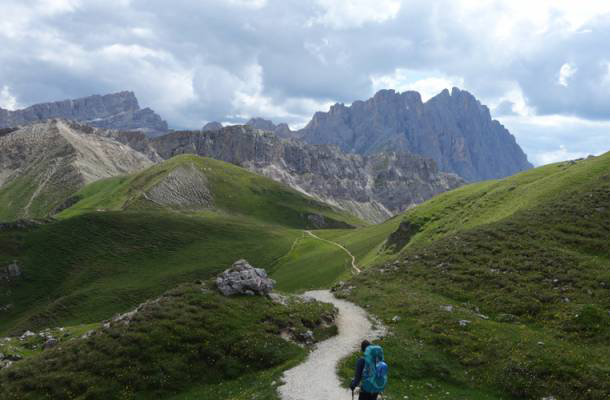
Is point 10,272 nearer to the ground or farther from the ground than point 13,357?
farther from the ground

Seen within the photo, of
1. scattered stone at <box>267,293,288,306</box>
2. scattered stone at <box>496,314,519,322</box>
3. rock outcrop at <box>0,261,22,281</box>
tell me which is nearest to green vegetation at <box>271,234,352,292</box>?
scattered stone at <box>267,293,288,306</box>

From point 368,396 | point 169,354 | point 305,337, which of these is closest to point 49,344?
point 169,354

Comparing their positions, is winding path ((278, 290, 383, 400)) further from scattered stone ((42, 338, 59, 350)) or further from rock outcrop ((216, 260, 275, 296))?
scattered stone ((42, 338, 59, 350))

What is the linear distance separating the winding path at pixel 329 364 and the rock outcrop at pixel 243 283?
7.74m

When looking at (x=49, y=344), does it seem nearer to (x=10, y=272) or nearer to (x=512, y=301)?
(x=512, y=301)

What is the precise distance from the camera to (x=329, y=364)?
99.9 feet

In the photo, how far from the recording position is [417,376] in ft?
97.3

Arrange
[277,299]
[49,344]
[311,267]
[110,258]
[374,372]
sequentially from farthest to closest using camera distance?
[110,258] < [311,267] < [49,344] < [277,299] < [374,372]

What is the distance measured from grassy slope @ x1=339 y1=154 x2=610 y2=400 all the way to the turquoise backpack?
21.5 ft

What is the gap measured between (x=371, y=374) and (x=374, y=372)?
18cm

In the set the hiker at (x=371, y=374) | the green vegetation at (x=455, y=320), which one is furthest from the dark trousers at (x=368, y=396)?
the green vegetation at (x=455, y=320)

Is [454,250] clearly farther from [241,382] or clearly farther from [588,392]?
[241,382]

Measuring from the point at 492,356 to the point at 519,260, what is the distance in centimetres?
2185

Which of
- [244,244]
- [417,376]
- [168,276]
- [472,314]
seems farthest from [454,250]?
Result: [244,244]
